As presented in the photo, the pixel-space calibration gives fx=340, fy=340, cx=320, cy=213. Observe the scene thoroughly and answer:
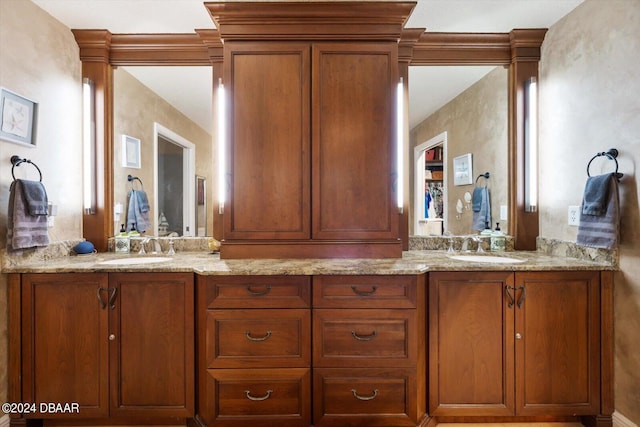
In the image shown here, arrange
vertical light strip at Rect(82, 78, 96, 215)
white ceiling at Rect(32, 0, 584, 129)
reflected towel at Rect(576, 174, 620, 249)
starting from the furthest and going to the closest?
vertical light strip at Rect(82, 78, 96, 215), white ceiling at Rect(32, 0, 584, 129), reflected towel at Rect(576, 174, 620, 249)

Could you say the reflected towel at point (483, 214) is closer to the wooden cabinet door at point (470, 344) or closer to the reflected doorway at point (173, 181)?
the wooden cabinet door at point (470, 344)

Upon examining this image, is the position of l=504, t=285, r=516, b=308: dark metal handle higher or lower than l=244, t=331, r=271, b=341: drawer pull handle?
higher

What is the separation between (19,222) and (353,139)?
5.94 ft

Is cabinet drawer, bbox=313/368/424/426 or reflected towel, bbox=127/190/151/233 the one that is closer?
cabinet drawer, bbox=313/368/424/426

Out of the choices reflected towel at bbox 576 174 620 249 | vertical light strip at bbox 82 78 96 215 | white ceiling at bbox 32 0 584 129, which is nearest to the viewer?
reflected towel at bbox 576 174 620 249

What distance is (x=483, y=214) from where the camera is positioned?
93.1 inches

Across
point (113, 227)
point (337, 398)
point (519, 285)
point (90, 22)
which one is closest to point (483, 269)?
point (519, 285)

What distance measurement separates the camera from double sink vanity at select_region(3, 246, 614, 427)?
1712 millimetres

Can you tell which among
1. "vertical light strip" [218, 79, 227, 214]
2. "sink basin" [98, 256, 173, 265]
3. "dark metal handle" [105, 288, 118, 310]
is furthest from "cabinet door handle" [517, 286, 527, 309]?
"dark metal handle" [105, 288, 118, 310]

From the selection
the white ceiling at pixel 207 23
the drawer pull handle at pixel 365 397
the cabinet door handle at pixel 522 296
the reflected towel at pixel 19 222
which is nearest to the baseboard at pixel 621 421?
the cabinet door handle at pixel 522 296

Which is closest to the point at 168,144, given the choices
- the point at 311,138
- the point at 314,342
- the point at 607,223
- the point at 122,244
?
the point at 122,244

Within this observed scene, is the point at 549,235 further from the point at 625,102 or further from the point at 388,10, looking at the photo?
the point at 388,10

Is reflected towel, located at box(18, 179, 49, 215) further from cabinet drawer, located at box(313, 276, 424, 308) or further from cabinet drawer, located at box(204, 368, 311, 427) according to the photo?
cabinet drawer, located at box(313, 276, 424, 308)

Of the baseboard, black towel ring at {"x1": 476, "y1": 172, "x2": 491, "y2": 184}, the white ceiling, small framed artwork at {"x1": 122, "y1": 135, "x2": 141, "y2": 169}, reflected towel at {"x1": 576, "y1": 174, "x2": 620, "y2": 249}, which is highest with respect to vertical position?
the white ceiling
